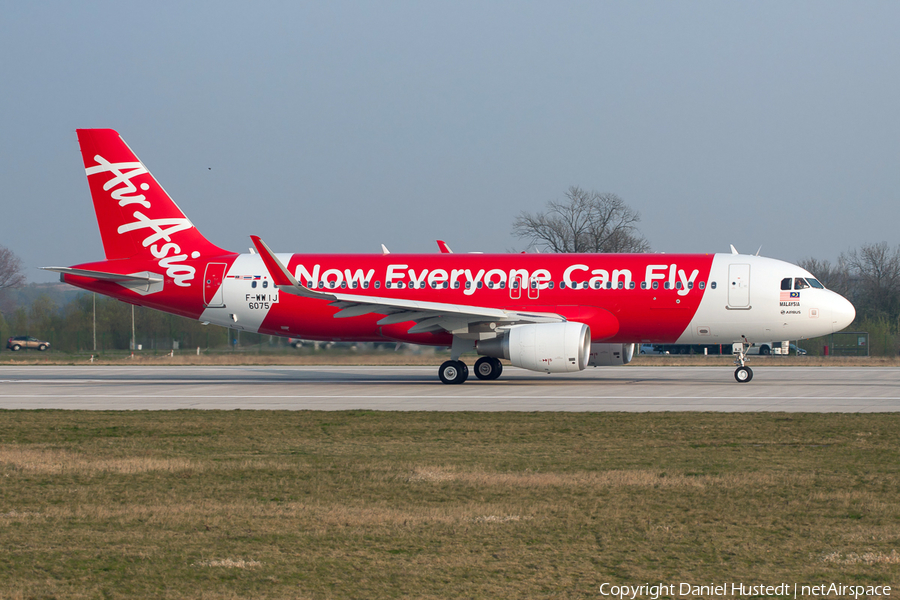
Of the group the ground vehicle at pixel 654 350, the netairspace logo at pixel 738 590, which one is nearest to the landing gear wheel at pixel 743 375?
the netairspace logo at pixel 738 590

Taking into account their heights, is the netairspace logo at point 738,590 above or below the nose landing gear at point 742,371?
below

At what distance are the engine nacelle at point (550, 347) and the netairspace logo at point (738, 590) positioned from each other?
1737 cm

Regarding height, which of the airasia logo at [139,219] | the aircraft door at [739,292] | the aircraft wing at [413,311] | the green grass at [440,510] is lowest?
the green grass at [440,510]

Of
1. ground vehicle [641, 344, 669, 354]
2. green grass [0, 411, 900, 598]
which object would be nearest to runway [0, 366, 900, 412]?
green grass [0, 411, 900, 598]

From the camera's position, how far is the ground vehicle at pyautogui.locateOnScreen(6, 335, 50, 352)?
60938 millimetres

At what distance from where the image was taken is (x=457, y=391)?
24047mm

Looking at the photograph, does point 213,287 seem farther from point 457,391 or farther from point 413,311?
point 457,391

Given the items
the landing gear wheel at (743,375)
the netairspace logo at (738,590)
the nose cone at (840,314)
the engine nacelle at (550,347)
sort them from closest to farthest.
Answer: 1. the netairspace logo at (738,590)
2. the engine nacelle at (550,347)
3. the nose cone at (840,314)
4. the landing gear wheel at (743,375)

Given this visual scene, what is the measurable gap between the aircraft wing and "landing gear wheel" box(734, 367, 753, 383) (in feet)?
18.1

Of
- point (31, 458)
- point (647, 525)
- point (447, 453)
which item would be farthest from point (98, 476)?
point (647, 525)

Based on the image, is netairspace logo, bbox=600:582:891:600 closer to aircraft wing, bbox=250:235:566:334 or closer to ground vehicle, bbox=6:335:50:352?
aircraft wing, bbox=250:235:566:334

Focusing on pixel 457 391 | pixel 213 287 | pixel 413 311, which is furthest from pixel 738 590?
pixel 213 287

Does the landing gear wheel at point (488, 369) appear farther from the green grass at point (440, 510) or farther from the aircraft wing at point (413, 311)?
the green grass at point (440, 510)

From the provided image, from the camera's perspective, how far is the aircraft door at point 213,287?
91.6ft
